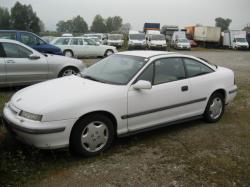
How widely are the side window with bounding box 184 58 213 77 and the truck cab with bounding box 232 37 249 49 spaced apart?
34.2 metres

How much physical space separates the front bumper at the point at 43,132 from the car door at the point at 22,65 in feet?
13.4

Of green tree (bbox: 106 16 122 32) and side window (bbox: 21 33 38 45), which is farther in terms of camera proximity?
green tree (bbox: 106 16 122 32)

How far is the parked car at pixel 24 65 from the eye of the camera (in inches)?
310

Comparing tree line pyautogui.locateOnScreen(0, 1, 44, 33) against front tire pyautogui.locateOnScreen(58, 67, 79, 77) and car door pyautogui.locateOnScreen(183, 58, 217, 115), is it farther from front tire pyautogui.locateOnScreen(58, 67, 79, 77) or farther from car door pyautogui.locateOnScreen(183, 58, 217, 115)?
car door pyautogui.locateOnScreen(183, 58, 217, 115)

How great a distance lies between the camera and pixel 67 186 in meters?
3.67

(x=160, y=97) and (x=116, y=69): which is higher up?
(x=116, y=69)

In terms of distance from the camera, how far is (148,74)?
5035mm

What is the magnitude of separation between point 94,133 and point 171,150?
1247 millimetres

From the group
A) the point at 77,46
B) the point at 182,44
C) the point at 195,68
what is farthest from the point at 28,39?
the point at 182,44

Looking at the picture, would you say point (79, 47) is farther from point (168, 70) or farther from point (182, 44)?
point (182, 44)

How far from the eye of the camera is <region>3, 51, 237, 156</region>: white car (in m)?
4.05

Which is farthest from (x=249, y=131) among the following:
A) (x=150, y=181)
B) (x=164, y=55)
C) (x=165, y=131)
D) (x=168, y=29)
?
(x=168, y=29)

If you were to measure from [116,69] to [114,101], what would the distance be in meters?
0.90

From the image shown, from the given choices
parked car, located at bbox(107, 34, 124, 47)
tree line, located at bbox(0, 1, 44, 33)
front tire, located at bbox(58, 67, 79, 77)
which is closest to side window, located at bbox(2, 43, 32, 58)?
front tire, located at bbox(58, 67, 79, 77)
